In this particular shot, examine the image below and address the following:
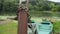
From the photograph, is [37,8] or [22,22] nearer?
[22,22]

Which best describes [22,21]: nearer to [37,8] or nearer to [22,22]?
[22,22]

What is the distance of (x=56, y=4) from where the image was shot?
8.47m

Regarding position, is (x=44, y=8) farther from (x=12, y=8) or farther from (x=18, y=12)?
(x=18, y=12)

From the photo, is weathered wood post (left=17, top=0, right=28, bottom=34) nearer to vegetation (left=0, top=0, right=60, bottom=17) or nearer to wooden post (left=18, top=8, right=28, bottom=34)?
wooden post (left=18, top=8, right=28, bottom=34)

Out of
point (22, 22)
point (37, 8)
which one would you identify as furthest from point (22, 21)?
point (37, 8)

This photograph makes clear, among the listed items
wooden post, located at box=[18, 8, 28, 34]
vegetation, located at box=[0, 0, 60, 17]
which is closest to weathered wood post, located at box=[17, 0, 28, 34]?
wooden post, located at box=[18, 8, 28, 34]

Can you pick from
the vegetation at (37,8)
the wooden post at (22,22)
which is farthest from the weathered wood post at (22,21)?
the vegetation at (37,8)

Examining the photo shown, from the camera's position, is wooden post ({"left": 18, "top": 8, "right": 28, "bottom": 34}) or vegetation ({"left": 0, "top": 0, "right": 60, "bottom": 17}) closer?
wooden post ({"left": 18, "top": 8, "right": 28, "bottom": 34})

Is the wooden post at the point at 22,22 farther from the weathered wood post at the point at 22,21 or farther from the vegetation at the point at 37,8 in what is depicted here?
the vegetation at the point at 37,8

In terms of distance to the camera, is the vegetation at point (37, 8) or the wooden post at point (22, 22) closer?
the wooden post at point (22, 22)

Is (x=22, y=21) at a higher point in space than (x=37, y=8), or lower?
higher

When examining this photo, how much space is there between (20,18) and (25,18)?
0.05m

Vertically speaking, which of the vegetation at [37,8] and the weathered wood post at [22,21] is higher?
the weathered wood post at [22,21]

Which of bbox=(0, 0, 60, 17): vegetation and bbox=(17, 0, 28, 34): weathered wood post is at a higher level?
bbox=(17, 0, 28, 34): weathered wood post
